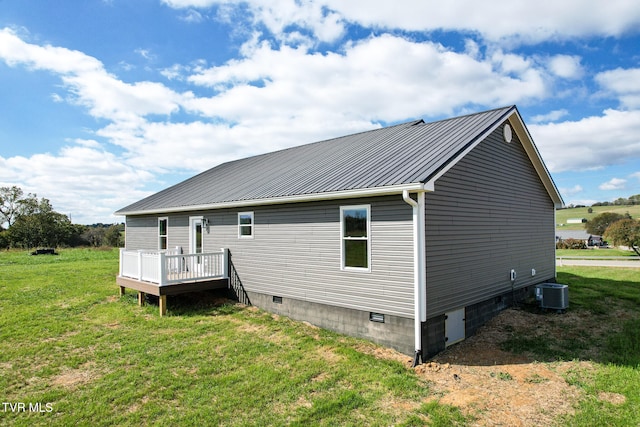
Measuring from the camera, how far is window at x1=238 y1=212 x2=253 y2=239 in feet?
35.3

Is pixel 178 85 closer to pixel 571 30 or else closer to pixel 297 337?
pixel 297 337

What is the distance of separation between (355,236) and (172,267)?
6551mm

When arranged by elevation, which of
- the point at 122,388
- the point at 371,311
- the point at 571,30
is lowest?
Answer: the point at 122,388

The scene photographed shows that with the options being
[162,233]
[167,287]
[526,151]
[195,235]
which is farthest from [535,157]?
[162,233]

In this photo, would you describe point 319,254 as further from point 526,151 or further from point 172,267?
point 526,151

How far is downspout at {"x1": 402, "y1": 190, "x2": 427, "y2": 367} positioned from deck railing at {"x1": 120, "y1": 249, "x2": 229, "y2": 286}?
6.52 metres

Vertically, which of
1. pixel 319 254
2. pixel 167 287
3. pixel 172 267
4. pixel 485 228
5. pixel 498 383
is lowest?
pixel 498 383

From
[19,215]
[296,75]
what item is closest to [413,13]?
[296,75]

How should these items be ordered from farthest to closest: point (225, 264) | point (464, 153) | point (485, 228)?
point (225, 264), point (485, 228), point (464, 153)

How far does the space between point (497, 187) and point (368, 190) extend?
4656 mm

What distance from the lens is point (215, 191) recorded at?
518 inches

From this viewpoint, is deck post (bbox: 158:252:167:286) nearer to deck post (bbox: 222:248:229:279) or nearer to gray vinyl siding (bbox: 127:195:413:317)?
deck post (bbox: 222:248:229:279)

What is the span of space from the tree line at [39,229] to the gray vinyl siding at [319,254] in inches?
1487

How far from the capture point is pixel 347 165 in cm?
997
